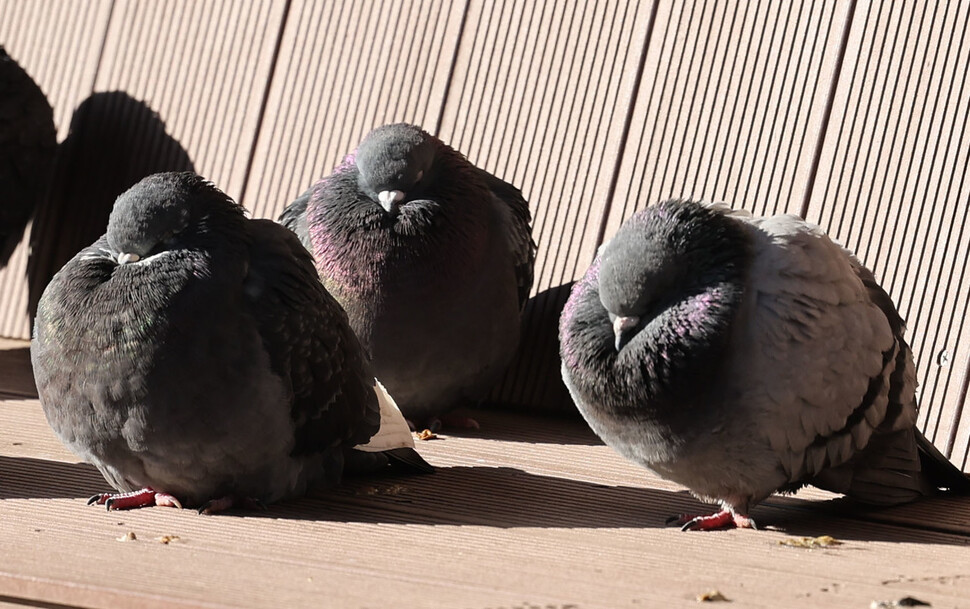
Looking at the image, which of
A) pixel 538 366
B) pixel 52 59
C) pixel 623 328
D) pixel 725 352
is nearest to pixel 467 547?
pixel 623 328

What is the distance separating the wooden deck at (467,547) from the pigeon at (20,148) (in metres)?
2.45

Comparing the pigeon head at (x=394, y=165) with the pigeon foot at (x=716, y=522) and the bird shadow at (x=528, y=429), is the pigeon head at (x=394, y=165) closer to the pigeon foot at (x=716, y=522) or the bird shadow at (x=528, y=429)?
the bird shadow at (x=528, y=429)

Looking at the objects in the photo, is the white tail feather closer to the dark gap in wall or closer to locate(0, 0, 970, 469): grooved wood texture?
locate(0, 0, 970, 469): grooved wood texture

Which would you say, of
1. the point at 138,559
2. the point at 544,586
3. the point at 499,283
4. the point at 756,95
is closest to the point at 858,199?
the point at 756,95

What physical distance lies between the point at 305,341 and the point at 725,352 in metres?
1.32

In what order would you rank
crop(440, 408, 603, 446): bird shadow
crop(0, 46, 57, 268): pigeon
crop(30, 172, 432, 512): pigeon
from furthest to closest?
crop(0, 46, 57, 268): pigeon
crop(440, 408, 603, 446): bird shadow
crop(30, 172, 432, 512): pigeon

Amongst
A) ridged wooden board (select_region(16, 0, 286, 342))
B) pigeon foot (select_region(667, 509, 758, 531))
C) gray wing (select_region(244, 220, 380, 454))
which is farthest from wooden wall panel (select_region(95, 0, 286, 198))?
pigeon foot (select_region(667, 509, 758, 531))

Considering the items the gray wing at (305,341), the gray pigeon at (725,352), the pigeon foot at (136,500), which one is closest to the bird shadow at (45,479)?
the pigeon foot at (136,500)

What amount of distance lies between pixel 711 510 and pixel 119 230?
2.15m

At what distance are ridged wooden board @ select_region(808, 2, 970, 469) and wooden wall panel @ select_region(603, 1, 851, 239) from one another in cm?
12

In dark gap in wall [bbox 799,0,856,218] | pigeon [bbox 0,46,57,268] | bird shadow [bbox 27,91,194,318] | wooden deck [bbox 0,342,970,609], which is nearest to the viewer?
wooden deck [bbox 0,342,970,609]

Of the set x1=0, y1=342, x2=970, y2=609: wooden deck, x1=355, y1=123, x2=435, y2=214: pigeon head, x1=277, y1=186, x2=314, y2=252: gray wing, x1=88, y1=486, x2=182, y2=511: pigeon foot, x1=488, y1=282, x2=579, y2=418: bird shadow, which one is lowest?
x1=88, y1=486, x2=182, y2=511: pigeon foot

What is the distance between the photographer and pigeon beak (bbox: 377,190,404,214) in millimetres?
5391

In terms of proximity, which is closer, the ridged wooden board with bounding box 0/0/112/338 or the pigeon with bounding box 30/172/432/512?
the pigeon with bounding box 30/172/432/512
